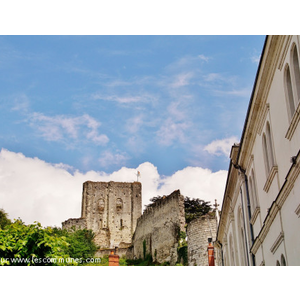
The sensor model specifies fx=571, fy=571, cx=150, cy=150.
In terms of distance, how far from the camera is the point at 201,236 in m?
39.5

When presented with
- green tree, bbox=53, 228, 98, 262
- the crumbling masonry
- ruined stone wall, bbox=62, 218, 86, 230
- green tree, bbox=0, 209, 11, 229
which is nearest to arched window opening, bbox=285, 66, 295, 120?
the crumbling masonry

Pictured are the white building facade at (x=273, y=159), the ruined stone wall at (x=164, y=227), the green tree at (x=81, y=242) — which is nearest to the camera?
the white building facade at (x=273, y=159)

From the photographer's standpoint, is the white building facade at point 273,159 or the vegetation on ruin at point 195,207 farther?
the vegetation on ruin at point 195,207

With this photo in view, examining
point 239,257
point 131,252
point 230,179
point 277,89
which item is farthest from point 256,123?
point 131,252

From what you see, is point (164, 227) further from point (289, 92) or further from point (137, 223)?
point (289, 92)

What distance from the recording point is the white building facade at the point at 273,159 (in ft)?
39.1

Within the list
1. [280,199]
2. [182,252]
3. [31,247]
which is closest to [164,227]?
[182,252]

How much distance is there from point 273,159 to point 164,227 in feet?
126

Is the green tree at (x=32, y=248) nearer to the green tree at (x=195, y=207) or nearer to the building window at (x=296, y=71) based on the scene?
the building window at (x=296, y=71)

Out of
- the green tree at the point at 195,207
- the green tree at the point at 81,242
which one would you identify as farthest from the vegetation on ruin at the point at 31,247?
the green tree at the point at 195,207

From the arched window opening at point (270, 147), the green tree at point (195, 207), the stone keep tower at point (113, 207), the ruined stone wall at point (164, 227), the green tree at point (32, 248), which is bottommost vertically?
the green tree at point (32, 248)

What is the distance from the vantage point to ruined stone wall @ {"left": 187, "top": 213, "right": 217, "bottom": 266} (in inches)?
1536

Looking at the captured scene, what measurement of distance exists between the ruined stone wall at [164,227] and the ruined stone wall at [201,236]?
6816 millimetres
